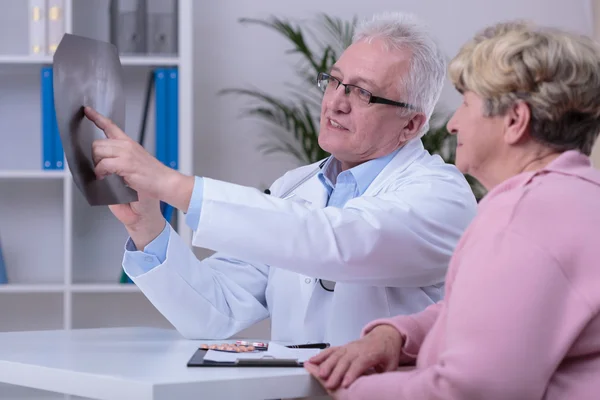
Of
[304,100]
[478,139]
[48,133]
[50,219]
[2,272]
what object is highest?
[478,139]

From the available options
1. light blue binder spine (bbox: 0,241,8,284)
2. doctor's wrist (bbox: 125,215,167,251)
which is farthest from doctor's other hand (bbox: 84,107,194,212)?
light blue binder spine (bbox: 0,241,8,284)

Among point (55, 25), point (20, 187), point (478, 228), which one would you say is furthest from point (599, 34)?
point (478, 228)

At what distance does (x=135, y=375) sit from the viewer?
1.20m

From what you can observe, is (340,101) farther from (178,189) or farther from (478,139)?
(478,139)

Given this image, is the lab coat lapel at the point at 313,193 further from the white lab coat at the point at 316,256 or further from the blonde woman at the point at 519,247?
the blonde woman at the point at 519,247

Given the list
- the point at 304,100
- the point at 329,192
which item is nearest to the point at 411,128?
the point at 329,192

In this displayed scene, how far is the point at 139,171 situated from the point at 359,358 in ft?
1.61

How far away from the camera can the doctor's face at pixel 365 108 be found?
1.96 meters

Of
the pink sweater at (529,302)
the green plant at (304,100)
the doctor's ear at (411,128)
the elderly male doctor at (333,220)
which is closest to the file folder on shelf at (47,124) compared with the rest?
the green plant at (304,100)

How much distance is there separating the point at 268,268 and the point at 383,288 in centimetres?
37

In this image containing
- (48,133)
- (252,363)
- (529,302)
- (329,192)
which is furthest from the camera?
(48,133)

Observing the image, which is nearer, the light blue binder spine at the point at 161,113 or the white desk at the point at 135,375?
the white desk at the point at 135,375

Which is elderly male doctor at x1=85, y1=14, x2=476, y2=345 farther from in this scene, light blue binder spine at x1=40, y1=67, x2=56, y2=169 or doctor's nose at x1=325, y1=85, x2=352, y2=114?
light blue binder spine at x1=40, y1=67, x2=56, y2=169

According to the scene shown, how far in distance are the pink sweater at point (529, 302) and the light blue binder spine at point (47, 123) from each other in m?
2.34
